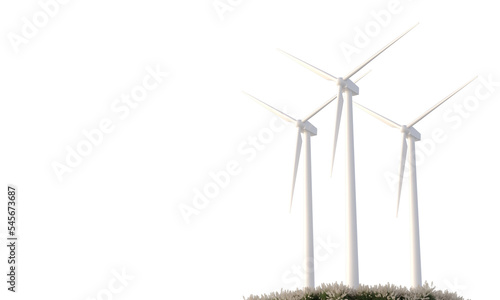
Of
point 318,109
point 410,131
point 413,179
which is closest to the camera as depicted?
point 413,179

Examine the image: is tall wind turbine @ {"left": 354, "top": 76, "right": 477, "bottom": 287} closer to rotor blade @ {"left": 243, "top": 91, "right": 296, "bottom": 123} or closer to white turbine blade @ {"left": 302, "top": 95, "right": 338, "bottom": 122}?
white turbine blade @ {"left": 302, "top": 95, "right": 338, "bottom": 122}

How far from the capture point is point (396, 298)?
29641 millimetres

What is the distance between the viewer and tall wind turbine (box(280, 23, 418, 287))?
38094 millimetres

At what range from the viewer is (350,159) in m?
40.6

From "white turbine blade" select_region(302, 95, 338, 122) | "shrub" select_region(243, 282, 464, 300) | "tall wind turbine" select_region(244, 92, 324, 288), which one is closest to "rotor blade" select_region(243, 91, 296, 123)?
"tall wind turbine" select_region(244, 92, 324, 288)

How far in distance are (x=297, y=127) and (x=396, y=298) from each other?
19.4m

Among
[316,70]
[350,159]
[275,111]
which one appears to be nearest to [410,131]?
[316,70]

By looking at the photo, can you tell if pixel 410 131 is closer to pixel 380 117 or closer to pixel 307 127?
pixel 380 117

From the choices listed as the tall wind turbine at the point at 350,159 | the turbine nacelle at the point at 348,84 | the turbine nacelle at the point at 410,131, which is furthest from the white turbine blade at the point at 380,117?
the turbine nacelle at the point at 348,84

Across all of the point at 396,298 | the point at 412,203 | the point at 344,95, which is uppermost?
the point at 344,95

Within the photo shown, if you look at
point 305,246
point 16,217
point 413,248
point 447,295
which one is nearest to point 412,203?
point 413,248

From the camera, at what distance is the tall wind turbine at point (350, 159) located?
38094mm

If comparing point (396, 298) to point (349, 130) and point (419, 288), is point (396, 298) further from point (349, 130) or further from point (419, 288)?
point (349, 130)

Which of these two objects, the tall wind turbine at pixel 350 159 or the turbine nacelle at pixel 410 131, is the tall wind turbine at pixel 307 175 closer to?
the tall wind turbine at pixel 350 159
